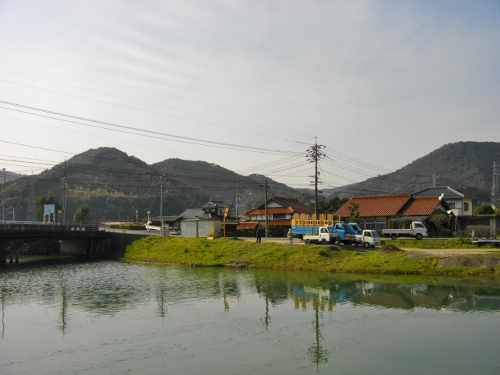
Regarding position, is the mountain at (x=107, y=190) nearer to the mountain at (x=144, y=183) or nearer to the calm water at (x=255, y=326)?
the mountain at (x=144, y=183)

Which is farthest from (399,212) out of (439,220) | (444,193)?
(444,193)

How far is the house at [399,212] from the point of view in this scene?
51062mm

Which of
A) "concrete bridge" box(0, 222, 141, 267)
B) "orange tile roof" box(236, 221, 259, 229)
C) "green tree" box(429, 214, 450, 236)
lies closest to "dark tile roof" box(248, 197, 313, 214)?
"orange tile roof" box(236, 221, 259, 229)

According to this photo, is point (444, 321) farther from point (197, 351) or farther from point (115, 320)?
point (115, 320)

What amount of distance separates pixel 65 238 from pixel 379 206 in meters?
39.9

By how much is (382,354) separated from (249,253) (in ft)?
90.5

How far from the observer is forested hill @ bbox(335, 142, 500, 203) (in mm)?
151000

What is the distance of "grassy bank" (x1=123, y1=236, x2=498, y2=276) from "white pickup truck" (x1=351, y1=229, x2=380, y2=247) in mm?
3867

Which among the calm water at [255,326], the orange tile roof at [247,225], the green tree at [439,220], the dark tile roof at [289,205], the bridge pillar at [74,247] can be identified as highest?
the dark tile roof at [289,205]

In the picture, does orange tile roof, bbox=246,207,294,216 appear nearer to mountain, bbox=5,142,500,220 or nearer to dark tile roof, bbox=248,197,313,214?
dark tile roof, bbox=248,197,313,214

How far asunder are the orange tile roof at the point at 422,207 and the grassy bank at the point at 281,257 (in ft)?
51.0

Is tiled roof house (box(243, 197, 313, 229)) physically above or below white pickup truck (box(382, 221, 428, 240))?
above

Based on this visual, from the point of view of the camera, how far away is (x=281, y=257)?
40594mm

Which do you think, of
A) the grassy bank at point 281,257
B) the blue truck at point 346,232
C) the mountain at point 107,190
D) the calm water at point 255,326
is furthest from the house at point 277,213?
the mountain at point 107,190
